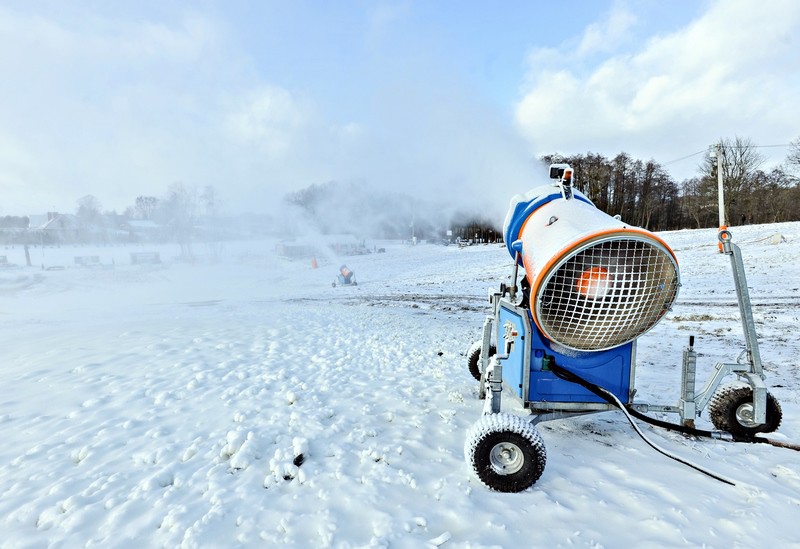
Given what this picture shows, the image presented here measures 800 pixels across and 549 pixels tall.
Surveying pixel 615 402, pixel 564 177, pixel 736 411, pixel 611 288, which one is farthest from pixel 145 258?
pixel 736 411

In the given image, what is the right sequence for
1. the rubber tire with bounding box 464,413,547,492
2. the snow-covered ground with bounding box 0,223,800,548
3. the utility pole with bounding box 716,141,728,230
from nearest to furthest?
the snow-covered ground with bounding box 0,223,800,548
the rubber tire with bounding box 464,413,547,492
the utility pole with bounding box 716,141,728,230

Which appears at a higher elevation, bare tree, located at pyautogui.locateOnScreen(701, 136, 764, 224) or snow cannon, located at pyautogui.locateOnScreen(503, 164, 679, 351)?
bare tree, located at pyautogui.locateOnScreen(701, 136, 764, 224)

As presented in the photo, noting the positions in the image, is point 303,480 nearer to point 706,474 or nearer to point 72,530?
point 72,530

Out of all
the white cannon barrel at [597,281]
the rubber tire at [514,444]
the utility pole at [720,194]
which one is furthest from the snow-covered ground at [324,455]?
the utility pole at [720,194]

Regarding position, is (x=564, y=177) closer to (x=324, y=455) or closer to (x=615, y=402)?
(x=615, y=402)

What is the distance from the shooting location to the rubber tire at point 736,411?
3727mm

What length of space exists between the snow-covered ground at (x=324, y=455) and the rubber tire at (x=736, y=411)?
17 centimetres

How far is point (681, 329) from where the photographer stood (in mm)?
9375

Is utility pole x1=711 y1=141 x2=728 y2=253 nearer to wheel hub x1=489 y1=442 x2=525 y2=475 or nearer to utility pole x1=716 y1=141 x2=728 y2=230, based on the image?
utility pole x1=716 y1=141 x2=728 y2=230

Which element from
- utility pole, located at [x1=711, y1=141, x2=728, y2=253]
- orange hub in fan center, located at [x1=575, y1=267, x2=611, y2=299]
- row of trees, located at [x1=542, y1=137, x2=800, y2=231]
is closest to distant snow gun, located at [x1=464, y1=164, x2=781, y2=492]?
orange hub in fan center, located at [x1=575, y1=267, x2=611, y2=299]

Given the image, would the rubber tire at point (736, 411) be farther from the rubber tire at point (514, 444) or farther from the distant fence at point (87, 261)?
the distant fence at point (87, 261)

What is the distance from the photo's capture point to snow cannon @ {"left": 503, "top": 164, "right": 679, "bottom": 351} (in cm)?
280

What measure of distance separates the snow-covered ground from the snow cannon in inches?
51.7

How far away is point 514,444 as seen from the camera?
2.99 meters
